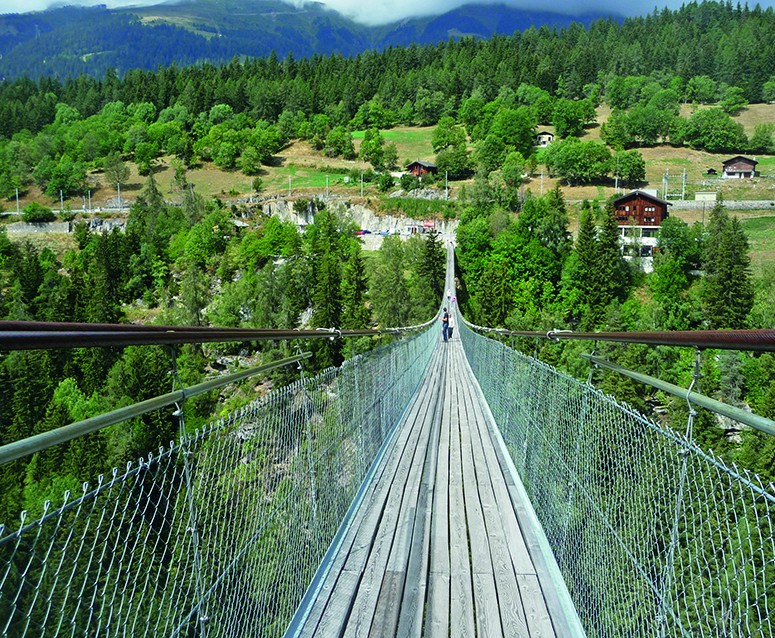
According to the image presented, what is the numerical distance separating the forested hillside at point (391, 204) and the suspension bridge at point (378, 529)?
13.8 ft

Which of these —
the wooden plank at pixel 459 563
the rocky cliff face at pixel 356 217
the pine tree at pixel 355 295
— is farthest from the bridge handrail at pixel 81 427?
the rocky cliff face at pixel 356 217

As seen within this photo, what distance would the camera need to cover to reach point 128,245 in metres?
65.1

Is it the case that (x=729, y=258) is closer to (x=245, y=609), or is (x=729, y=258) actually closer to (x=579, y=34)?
(x=245, y=609)

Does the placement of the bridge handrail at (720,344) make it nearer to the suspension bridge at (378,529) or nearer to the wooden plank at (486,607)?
the suspension bridge at (378,529)

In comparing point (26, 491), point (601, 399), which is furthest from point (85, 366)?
point (601, 399)

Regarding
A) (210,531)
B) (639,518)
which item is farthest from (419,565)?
(210,531)

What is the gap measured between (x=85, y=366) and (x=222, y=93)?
80.0 m

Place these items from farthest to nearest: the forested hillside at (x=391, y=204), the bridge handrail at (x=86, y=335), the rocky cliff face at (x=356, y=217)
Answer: the rocky cliff face at (x=356, y=217), the forested hillside at (x=391, y=204), the bridge handrail at (x=86, y=335)

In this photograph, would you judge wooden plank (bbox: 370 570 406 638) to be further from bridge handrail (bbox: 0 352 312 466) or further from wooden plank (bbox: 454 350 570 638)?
bridge handrail (bbox: 0 352 312 466)

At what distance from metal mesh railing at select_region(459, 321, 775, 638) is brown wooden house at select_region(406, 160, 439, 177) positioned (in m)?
79.2

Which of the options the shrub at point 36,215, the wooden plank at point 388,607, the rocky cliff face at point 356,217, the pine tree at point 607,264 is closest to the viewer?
the wooden plank at point 388,607

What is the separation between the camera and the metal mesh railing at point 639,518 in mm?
1755

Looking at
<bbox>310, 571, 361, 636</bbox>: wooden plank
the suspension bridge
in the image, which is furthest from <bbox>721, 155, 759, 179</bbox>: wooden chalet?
<bbox>310, 571, 361, 636</bbox>: wooden plank

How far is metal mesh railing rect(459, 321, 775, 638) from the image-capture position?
175 centimetres
